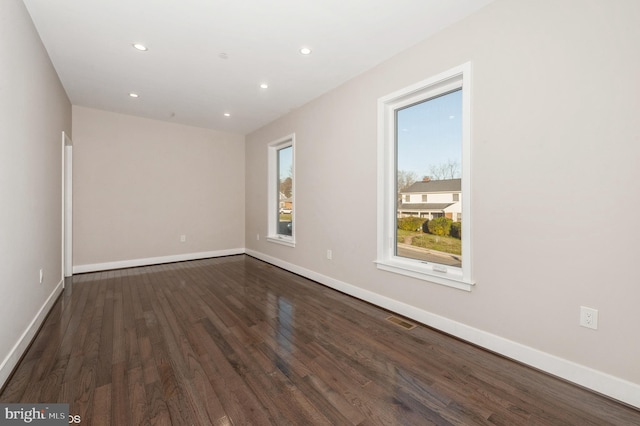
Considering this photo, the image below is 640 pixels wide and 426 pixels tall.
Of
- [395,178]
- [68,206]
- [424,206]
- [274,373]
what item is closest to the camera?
[274,373]

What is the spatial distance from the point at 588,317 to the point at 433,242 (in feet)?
4.00

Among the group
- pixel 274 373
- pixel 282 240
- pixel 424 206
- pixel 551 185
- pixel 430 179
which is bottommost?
pixel 274 373

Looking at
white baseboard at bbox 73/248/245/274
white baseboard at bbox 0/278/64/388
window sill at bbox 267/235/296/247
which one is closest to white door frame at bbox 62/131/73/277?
white baseboard at bbox 73/248/245/274

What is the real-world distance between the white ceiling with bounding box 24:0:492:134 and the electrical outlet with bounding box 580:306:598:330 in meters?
2.33

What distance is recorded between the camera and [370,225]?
3201mm

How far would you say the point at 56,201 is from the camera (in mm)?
3271

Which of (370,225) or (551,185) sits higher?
(551,185)

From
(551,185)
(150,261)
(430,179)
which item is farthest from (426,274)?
(150,261)

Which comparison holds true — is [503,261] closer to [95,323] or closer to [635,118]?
[635,118]

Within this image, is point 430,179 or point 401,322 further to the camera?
point 430,179

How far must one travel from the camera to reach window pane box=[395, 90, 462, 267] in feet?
8.49

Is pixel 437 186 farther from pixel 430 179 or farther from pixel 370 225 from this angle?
pixel 370 225

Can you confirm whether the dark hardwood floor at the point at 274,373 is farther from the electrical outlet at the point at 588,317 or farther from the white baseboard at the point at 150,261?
the white baseboard at the point at 150,261

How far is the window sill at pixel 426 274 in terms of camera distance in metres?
2.36
